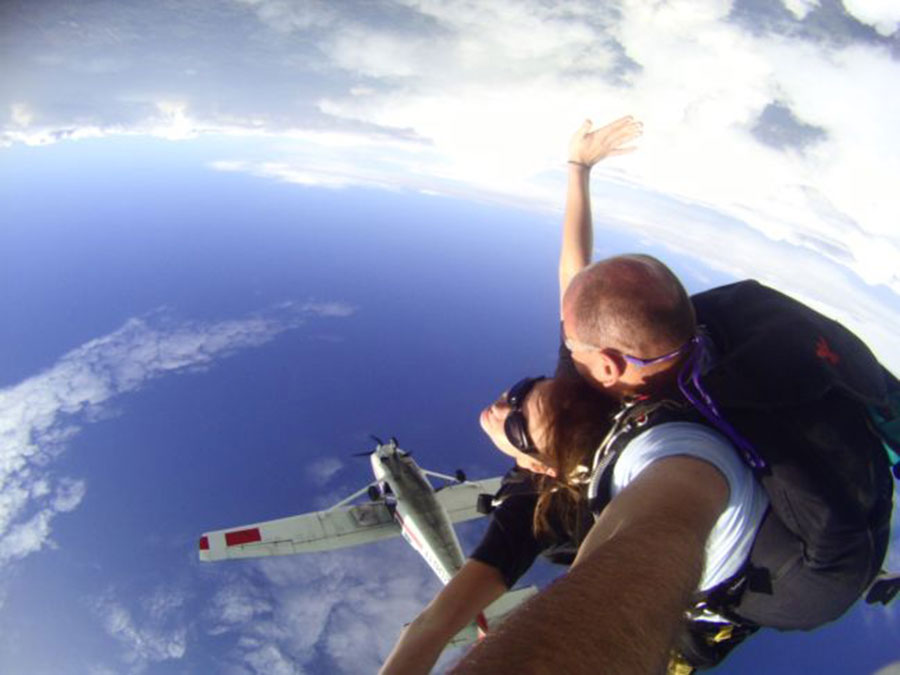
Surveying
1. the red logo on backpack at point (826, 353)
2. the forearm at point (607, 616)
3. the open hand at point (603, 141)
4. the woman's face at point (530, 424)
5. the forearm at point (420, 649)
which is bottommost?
the forearm at point (420, 649)

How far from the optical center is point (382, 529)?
12.3 metres

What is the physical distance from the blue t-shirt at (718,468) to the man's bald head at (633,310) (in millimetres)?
291

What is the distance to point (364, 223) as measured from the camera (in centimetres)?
8456

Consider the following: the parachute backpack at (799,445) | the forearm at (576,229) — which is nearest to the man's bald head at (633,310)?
the parachute backpack at (799,445)

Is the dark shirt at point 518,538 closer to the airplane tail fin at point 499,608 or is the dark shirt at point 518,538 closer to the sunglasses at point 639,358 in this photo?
the sunglasses at point 639,358

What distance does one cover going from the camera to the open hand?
2.93 meters

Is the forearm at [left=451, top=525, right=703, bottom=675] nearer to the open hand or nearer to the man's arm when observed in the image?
the man's arm

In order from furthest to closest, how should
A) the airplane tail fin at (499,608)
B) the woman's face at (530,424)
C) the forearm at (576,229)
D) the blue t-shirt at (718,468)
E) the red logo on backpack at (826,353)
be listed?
the airplane tail fin at (499,608) → the forearm at (576,229) → the woman's face at (530,424) → the red logo on backpack at (826,353) → the blue t-shirt at (718,468)

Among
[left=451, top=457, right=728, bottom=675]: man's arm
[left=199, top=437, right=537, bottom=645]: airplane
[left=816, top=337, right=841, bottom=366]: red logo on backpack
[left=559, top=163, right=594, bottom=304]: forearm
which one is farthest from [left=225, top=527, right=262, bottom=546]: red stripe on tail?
[left=816, top=337, right=841, bottom=366]: red logo on backpack

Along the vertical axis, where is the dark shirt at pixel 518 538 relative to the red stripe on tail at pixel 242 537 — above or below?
above

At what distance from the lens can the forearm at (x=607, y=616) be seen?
0.58 m

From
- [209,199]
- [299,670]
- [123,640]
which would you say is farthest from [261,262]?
[299,670]

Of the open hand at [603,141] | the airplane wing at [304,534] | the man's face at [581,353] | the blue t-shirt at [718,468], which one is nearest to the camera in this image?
the blue t-shirt at [718,468]

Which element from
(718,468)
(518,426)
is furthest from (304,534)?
(718,468)
